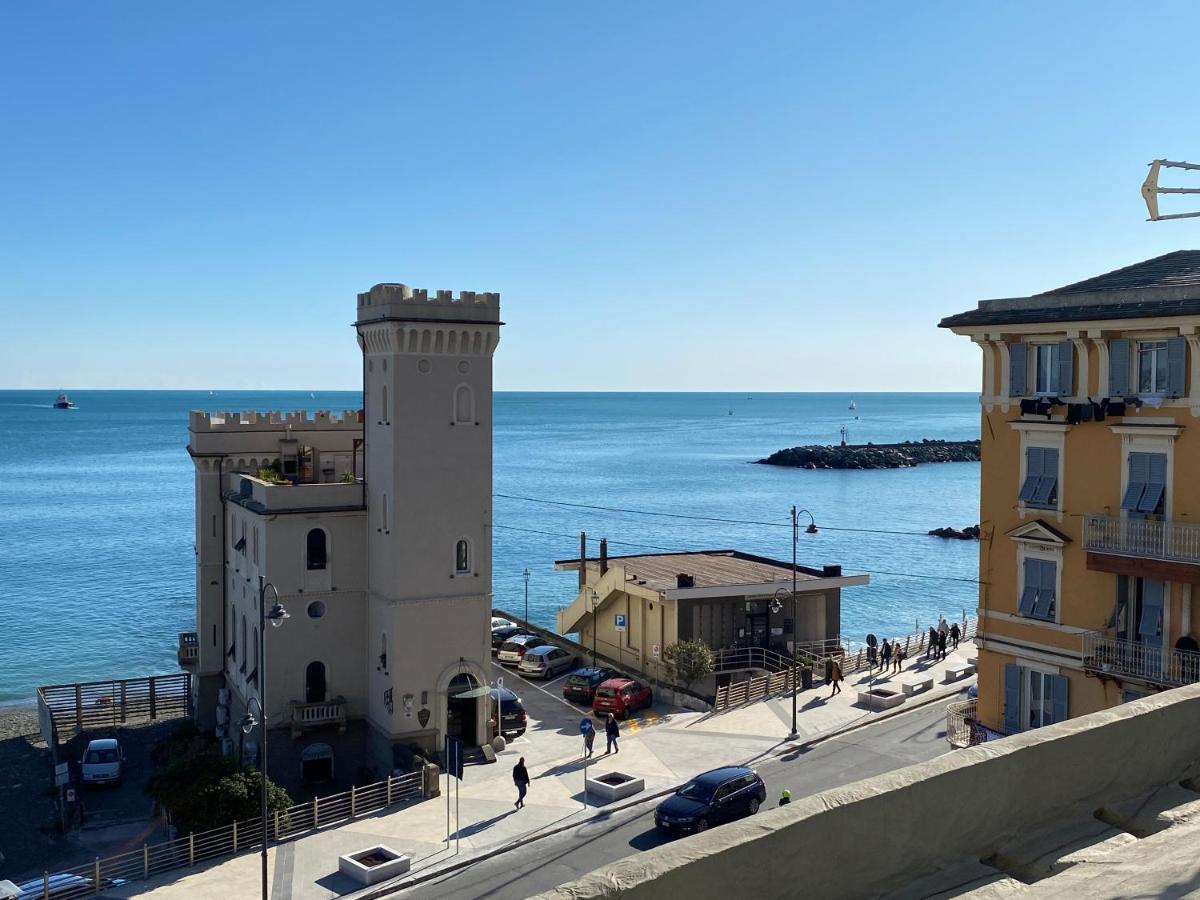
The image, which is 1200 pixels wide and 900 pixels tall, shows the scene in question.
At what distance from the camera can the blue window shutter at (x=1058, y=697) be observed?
27.7 metres

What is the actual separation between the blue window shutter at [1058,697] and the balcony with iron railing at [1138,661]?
1.04m

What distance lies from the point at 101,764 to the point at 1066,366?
34059 mm

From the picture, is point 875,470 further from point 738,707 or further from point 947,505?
point 738,707

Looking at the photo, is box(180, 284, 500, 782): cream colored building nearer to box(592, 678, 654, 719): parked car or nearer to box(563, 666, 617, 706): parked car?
box(592, 678, 654, 719): parked car

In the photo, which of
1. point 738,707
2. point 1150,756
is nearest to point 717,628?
point 738,707

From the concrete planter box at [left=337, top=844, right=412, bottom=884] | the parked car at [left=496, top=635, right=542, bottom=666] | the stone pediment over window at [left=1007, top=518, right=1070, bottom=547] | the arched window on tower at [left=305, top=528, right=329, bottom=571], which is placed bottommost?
the parked car at [left=496, top=635, right=542, bottom=666]

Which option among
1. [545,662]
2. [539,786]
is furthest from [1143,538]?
[545,662]

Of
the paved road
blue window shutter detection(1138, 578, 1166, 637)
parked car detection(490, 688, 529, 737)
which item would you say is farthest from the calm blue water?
blue window shutter detection(1138, 578, 1166, 637)

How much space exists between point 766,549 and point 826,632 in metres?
60.1

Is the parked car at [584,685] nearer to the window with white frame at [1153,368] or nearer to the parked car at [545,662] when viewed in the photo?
the parked car at [545,662]

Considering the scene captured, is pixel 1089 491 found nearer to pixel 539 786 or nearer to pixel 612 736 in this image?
pixel 612 736

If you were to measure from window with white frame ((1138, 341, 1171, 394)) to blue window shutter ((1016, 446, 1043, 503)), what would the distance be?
10.1 ft

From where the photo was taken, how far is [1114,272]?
28875 millimetres

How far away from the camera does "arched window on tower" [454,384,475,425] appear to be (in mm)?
37312
